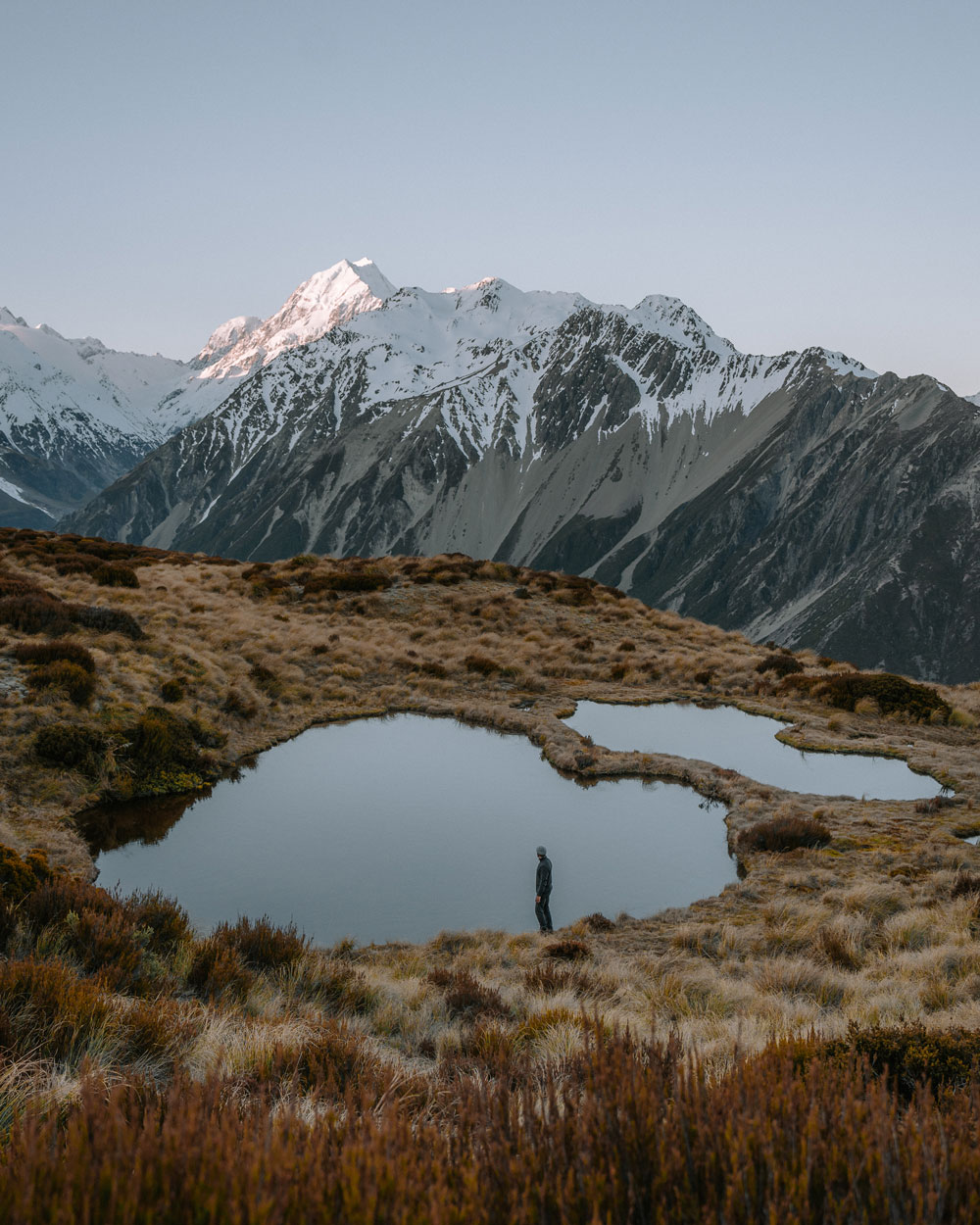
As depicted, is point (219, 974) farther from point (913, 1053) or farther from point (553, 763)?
point (553, 763)

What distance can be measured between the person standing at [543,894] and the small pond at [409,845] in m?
0.27

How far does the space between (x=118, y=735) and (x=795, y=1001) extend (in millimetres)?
16042

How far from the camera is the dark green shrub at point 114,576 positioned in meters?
35.4

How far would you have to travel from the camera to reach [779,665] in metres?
31.5

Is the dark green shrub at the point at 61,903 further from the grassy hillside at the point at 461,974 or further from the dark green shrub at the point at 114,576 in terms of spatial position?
the dark green shrub at the point at 114,576

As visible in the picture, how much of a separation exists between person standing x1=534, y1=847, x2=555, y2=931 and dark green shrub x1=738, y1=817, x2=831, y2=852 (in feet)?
16.0

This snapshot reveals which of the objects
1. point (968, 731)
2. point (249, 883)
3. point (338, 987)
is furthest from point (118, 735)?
point (968, 731)

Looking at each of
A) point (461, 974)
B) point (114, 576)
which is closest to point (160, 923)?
point (461, 974)

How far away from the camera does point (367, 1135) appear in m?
3.30

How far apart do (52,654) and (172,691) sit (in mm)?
3248

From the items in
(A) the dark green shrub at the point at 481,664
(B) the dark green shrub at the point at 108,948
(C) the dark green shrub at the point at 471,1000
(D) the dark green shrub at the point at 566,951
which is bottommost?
(D) the dark green shrub at the point at 566,951

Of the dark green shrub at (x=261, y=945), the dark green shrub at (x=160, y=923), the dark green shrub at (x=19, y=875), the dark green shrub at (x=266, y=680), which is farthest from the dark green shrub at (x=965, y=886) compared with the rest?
the dark green shrub at (x=266, y=680)

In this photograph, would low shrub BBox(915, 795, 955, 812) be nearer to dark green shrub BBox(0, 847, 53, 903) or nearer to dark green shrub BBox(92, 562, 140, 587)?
dark green shrub BBox(0, 847, 53, 903)

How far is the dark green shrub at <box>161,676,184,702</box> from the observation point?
21906 millimetres
